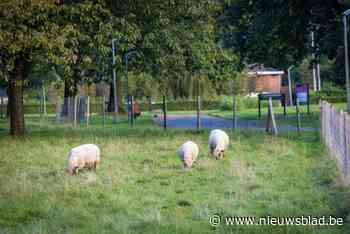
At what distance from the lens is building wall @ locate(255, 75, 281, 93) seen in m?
85.9

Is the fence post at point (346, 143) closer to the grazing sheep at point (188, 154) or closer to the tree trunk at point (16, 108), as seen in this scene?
the grazing sheep at point (188, 154)

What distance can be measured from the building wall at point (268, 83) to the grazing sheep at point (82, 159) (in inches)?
2751

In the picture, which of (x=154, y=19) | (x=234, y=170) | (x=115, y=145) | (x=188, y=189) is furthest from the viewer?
(x=154, y=19)

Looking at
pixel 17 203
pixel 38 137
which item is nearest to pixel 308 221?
pixel 17 203

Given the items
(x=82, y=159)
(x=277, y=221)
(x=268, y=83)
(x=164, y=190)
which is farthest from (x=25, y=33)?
(x=268, y=83)

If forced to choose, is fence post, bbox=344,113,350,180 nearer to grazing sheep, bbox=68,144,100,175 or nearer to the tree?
grazing sheep, bbox=68,144,100,175

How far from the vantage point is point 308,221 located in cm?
974

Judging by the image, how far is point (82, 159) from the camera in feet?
52.2

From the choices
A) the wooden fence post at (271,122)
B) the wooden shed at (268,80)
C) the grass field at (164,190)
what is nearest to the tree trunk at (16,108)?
the grass field at (164,190)

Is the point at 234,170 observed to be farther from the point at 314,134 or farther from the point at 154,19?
the point at 154,19

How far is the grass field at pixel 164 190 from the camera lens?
10156 millimetres

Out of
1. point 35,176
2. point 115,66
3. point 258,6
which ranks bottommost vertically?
point 35,176

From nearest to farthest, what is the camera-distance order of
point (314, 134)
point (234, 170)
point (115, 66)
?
point (234, 170), point (314, 134), point (115, 66)

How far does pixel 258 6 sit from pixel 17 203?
2165 cm
